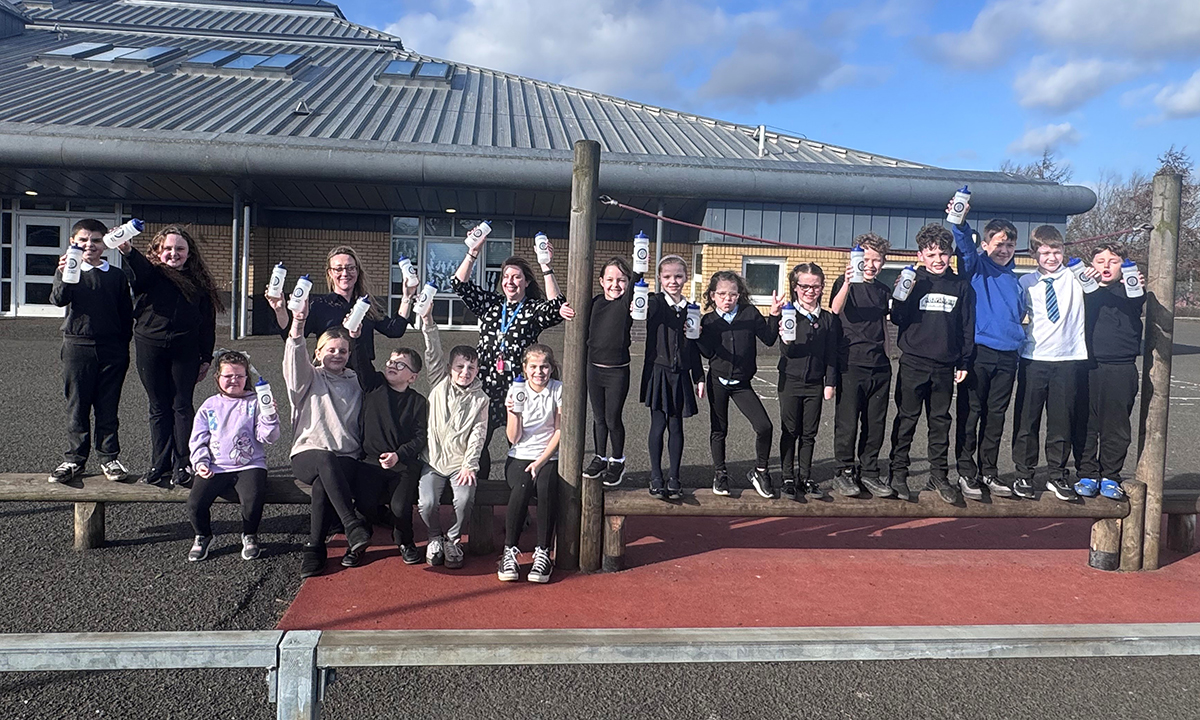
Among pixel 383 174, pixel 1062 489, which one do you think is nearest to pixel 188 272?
pixel 1062 489

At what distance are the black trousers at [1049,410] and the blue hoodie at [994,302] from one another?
0.24 meters

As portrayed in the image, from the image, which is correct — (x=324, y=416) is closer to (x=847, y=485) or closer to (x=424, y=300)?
(x=424, y=300)

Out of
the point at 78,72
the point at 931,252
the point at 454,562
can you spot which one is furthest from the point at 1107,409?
the point at 78,72

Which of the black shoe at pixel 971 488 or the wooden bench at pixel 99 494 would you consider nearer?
the wooden bench at pixel 99 494

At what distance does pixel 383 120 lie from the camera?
1645cm

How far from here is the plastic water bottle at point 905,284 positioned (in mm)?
4422

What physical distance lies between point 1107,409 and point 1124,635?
3.39m

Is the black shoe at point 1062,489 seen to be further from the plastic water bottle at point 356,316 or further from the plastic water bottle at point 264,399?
the plastic water bottle at point 264,399

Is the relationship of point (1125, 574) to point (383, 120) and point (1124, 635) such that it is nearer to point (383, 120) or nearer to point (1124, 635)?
point (1124, 635)

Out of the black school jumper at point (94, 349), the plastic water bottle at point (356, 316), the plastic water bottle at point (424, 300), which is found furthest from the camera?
the black school jumper at point (94, 349)

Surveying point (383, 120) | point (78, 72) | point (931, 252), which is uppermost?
point (78, 72)

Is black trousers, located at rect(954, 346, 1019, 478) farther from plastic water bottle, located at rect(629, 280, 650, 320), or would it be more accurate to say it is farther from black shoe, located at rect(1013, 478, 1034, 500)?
plastic water bottle, located at rect(629, 280, 650, 320)

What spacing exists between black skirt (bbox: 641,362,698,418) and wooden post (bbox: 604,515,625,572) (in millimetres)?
755

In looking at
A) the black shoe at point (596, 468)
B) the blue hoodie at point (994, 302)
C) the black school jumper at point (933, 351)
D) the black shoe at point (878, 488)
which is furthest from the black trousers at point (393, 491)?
the blue hoodie at point (994, 302)
